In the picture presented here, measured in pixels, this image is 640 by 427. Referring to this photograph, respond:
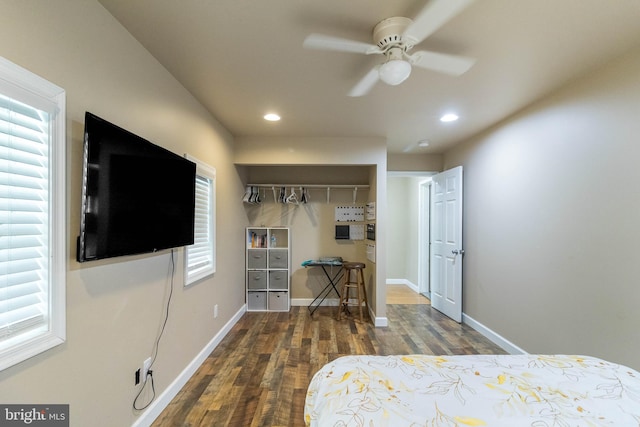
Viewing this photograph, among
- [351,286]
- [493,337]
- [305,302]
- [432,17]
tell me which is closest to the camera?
[432,17]

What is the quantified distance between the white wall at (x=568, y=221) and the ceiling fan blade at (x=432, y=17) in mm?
1323

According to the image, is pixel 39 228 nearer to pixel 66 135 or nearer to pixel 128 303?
pixel 66 135

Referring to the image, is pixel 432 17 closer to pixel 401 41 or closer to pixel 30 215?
pixel 401 41

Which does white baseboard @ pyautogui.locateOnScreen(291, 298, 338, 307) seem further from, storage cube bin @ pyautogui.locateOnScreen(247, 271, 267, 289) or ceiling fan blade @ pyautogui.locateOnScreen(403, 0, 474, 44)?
ceiling fan blade @ pyautogui.locateOnScreen(403, 0, 474, 44)

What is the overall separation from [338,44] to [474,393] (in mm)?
1846

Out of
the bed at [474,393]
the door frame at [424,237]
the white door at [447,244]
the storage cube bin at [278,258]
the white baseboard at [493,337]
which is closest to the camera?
the bed at [474,393]

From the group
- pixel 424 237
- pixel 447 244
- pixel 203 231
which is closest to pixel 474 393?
pixel 203 231

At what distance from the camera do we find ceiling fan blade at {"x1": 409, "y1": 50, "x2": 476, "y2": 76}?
1.69 metres

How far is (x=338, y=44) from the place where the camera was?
5.30 feet

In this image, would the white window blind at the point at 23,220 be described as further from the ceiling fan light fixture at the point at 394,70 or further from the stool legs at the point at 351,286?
the stool legs at the point at 351,286

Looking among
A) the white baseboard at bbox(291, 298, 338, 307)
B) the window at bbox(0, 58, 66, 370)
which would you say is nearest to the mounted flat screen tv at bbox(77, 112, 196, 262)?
the window at bbox(0, 58, 66, 370)

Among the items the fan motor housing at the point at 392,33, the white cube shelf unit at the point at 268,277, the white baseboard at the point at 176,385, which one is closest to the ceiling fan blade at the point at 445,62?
the fan motor housing at the point at 392,33

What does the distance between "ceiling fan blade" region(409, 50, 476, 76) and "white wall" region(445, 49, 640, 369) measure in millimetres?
958

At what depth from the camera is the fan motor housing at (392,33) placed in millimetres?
1435
